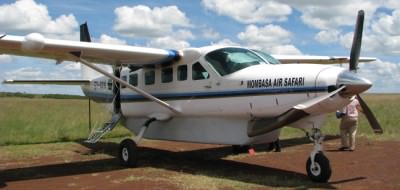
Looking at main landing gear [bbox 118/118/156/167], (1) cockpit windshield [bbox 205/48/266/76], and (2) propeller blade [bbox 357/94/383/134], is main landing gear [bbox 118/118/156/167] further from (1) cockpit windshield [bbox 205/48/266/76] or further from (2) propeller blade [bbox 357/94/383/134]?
(2) propeller blade [bbox 357/94/383/134]

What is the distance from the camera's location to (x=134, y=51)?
36.8 ft

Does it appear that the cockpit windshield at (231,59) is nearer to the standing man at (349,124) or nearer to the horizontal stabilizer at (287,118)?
the horizontal stabilizer at (287,118)

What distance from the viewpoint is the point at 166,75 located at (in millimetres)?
12094

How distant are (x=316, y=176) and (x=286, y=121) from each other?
1.14 m

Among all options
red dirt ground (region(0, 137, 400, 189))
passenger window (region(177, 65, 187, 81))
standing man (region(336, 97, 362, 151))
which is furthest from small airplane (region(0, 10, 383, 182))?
standing man (region(336, 97, 362, 151))

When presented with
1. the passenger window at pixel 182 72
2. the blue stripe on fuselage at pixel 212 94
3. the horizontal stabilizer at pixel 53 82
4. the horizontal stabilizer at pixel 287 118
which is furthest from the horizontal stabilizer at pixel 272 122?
the horizontal stabilizer at pixel 53 82

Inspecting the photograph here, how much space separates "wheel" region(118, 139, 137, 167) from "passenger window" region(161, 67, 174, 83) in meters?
1.80

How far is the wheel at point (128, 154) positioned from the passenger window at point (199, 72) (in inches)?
85.9

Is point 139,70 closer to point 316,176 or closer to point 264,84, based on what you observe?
point 264,84

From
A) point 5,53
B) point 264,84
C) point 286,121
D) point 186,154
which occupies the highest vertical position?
point 5,53

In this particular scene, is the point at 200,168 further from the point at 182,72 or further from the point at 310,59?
the point at 310,59

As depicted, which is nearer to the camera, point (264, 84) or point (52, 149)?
point (264, 84)

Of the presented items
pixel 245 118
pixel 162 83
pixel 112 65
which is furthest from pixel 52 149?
pixel 245 118

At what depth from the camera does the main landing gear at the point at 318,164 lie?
8.52 metres
